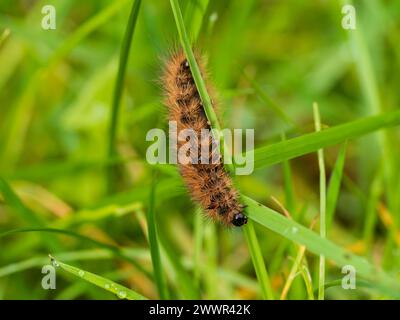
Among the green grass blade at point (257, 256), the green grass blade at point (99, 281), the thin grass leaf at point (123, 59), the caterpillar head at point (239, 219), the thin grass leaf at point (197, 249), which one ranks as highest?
the thin grass leaf at point (123, 59)

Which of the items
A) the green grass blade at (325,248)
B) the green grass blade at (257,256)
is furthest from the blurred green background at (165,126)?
the green grass blade at (325,248)

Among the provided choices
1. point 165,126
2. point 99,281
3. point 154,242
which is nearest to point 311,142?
point 154,242

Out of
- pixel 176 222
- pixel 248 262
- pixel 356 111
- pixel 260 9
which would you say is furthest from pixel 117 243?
pixel 260 9

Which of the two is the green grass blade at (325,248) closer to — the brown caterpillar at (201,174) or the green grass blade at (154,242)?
the brown caterpillar at (201,174)

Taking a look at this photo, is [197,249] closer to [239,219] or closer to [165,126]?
[165,126]

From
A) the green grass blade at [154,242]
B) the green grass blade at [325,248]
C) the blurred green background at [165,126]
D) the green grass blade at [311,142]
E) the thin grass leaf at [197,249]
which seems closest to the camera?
the green grass blade at [325,248]

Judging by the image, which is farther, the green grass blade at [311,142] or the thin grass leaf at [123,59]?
the thin grass leaf at [123,59]

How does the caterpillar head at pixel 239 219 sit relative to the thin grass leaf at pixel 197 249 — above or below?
below

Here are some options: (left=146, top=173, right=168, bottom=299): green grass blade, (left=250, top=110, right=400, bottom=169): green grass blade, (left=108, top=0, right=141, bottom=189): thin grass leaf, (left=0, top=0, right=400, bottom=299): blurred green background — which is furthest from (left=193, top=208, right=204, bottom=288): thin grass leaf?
(left=250, top=110, right=400, bottom=169): green grass blade
